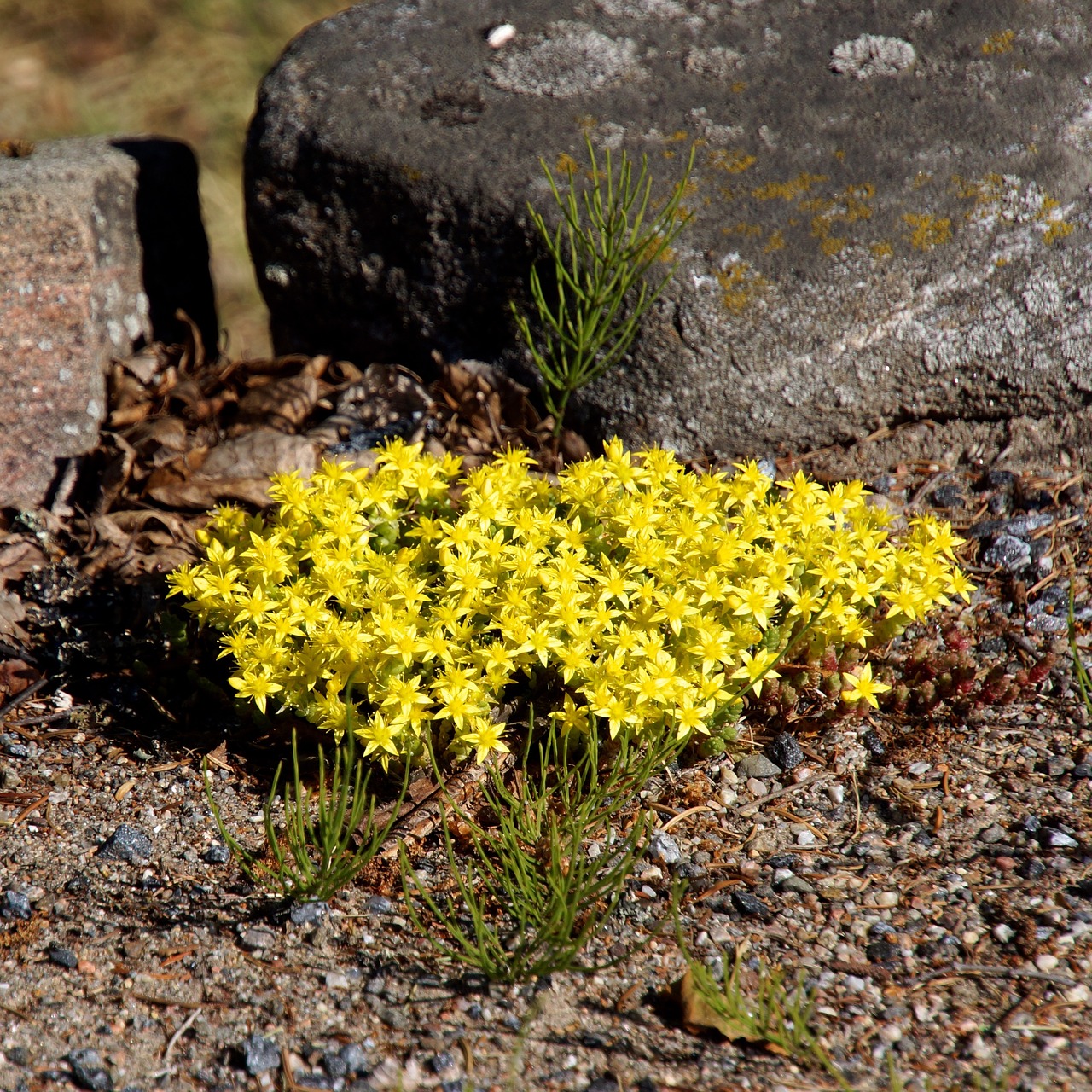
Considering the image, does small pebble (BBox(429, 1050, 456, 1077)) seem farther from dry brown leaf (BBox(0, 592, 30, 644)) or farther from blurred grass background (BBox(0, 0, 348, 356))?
→ blurred grass background (BBox(0, 0, 348, 356))

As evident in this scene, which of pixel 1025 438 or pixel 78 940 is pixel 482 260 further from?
pixel 78 940

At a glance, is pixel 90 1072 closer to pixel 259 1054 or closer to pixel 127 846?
pixel 259 1054

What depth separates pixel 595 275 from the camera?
3.57m

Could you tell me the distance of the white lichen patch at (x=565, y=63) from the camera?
4.04 meters

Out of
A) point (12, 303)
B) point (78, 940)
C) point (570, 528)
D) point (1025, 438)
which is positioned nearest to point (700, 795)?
point (570, 528)

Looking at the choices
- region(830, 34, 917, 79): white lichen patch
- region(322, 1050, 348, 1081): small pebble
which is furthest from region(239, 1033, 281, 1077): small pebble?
region(830, 34, 917, 79): white lichen patch

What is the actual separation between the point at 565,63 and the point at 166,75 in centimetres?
491

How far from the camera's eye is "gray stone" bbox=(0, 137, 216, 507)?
12.2 ft

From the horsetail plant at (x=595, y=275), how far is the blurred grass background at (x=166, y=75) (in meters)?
3.68

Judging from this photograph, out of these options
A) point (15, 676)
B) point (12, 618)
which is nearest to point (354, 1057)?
point (15, 676)

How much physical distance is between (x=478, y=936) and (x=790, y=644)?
1.01 metres

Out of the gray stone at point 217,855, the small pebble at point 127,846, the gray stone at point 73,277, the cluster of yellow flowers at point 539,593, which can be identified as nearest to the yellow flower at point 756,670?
the cluster of yellow flowers at point 539,593

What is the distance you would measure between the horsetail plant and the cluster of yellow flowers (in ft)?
2.27

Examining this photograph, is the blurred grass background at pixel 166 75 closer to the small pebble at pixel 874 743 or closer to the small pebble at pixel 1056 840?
the small pebble at pixel 874 743
